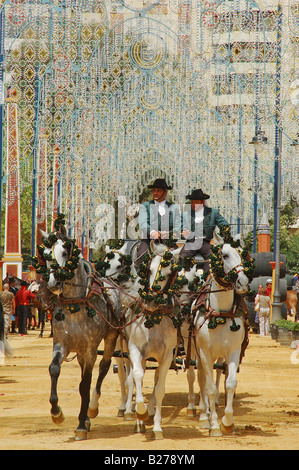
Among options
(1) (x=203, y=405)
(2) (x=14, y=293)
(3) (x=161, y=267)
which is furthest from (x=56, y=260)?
(2) (x=14, y=293)

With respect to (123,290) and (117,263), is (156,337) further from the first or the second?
(117,263)

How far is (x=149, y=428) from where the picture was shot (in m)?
10.9

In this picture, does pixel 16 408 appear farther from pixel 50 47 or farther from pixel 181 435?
pixel 50 47

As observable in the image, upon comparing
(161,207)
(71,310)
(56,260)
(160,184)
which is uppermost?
(160,184)

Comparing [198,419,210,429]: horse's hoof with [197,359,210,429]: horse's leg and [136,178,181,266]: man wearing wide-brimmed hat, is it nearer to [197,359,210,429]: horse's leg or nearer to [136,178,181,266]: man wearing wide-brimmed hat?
[197,359,210,429]: horse's leg

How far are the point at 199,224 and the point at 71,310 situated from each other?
9.30 ft

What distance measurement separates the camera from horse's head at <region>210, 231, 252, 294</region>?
32.1 feet

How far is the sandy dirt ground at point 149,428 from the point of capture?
968cm

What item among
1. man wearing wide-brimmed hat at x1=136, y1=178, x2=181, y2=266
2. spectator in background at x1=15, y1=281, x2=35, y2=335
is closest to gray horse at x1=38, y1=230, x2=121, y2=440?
man wearing wide-brimmed hat at x1=136, y1=178, x2=181, y2=266

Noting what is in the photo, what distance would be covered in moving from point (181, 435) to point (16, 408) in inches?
134

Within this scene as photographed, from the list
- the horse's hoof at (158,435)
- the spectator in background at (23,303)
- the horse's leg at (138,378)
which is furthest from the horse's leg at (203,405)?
the spectator in background at (23,303)

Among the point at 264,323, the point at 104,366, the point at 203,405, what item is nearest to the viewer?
the point at 203,405

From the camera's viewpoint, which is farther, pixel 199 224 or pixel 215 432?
pixel 199 224
